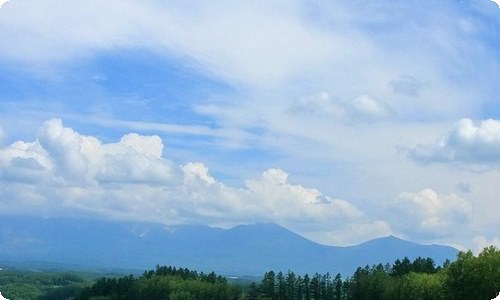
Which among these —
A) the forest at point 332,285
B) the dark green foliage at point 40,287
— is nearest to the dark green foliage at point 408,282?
the forest at point 332,285

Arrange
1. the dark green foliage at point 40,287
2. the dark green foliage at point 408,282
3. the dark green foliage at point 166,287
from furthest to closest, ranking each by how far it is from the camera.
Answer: the dark green foliage at point 40,287, the dark green foliage at point 166,287, the dark green foliage at point 408,282

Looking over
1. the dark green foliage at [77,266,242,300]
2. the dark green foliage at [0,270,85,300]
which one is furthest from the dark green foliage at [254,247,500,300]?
the dark green foliage at [0,270,85,300]

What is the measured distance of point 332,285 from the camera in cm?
7450

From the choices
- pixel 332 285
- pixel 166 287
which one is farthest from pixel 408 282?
pixel 166 287

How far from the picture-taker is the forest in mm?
41000

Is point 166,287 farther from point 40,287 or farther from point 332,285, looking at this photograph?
point 40,287

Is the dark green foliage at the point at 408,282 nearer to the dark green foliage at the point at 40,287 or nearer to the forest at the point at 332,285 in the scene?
the forest at the point at 332,285

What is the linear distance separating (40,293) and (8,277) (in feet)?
46.8

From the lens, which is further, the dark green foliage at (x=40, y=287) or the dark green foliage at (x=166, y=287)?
the dark green foliage at (x=40, y=287)

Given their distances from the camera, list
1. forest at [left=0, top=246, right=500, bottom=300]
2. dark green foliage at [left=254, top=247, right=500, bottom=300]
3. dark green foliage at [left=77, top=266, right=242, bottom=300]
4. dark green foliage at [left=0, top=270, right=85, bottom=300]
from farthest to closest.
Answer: dark green foliage at [left=0, top=270, right=85, bottom=300] < dark green foliage at [left=77, top=266, right=242, bottom=300] < forest at [left=0, top=246, right=500, bottom=300] < dark green foliage at [left=254, top=247, right=500, bottom=300]

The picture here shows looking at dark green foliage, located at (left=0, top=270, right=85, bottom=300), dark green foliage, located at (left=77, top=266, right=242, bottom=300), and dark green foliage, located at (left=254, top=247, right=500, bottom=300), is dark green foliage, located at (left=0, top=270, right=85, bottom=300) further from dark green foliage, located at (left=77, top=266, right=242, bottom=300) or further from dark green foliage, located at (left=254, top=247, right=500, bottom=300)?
dark green foliage, located at (left=254, top=247, right=500, bottom=300)

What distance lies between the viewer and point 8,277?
119 m

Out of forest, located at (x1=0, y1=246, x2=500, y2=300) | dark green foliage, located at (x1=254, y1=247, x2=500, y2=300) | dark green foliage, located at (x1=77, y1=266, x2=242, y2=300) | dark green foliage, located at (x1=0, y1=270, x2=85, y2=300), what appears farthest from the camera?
dark green foliage, located at (x1=0, y1=270, x2=85, y2=300)

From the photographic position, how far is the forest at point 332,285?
135 ft
